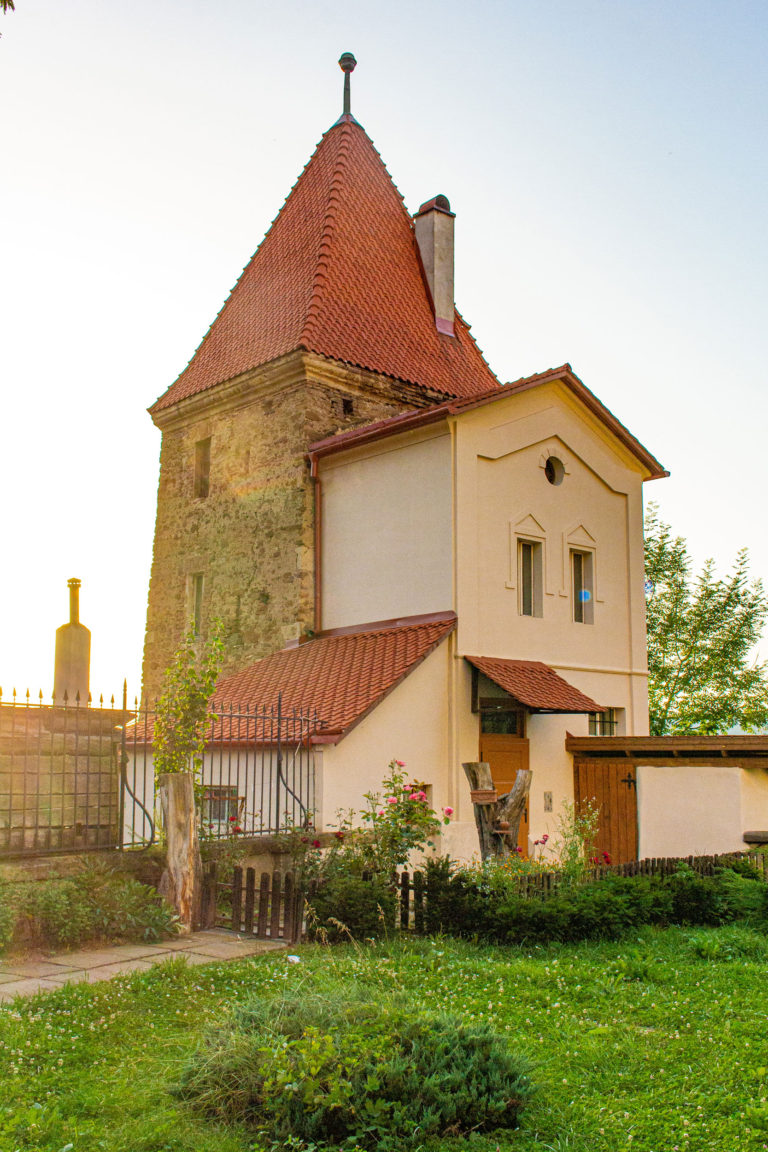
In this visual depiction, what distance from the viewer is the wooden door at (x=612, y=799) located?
17.0 metres

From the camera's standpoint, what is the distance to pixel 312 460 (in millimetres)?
19188

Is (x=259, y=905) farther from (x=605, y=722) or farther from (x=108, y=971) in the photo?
(x=605, y=722)

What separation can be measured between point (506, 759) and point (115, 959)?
895 centimetres

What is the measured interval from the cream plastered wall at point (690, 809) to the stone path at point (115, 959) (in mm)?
7861

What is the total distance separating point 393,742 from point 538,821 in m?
3.63

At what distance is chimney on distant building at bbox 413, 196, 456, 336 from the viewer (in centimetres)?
2347

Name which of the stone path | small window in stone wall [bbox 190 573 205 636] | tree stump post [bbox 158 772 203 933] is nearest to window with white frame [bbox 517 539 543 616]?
small window in stone wall [bbox 190 573 205 636]

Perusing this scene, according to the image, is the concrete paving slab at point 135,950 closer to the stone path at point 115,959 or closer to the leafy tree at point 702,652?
the stone path at point 115,959

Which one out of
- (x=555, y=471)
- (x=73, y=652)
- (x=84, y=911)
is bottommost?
(x=84, y=911)

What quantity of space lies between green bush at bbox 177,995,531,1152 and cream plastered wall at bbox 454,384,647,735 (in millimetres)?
10668

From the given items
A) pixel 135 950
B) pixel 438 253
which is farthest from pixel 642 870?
pixel 438 253

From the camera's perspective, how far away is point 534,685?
1641 cm

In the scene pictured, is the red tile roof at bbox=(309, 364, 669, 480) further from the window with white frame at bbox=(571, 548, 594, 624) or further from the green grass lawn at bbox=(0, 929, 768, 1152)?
the green grass lawn at bbox=(0, 929, 768, 1152)

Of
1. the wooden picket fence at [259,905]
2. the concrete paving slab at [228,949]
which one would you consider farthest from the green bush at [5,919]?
the wooden picket fence at [259,905]
